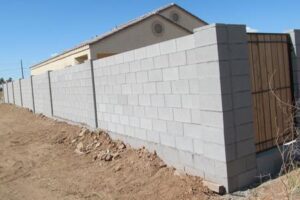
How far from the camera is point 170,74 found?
251 inches

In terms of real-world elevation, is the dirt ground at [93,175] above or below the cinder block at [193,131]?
below

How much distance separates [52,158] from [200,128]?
4.61 m

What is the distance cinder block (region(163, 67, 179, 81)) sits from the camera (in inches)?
245

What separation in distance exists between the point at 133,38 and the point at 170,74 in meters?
16.3

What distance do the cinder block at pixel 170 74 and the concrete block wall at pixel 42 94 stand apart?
9690 mm

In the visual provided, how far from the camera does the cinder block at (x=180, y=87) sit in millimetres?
5974

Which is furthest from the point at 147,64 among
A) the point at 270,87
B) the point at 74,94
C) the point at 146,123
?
the point at 74,94

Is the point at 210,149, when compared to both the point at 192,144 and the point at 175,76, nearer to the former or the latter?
the point at 192,144

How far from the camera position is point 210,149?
217 inches

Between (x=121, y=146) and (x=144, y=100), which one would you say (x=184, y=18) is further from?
(x=144, y=100)

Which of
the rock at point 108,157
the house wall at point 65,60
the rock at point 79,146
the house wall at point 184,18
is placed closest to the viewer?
the rock at point 108,157

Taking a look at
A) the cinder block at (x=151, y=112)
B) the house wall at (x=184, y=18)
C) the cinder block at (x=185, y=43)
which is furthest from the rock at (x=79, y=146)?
the house wall at (x=184, y=18)

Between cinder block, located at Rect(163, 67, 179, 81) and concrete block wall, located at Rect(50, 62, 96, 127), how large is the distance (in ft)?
13.2

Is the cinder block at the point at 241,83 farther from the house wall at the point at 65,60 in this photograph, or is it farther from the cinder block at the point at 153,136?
the house wall at the point at 65,60
